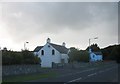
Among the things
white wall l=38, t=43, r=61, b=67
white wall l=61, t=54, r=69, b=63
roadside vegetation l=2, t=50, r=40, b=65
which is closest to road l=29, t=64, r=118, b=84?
roadside vegetation l=2, t=50, r=40, b=65

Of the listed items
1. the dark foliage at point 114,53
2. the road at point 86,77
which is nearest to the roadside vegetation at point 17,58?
the road at point 86,77

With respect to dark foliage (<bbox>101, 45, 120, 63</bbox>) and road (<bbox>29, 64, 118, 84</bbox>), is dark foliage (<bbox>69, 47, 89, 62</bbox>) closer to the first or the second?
dark foliage (<bbox>101, 45, 120, 63</bbox>)

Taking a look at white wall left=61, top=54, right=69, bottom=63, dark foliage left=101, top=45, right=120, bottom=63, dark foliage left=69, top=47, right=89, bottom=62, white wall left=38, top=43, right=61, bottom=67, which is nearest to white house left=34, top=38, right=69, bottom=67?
white wall left=38, top=43, right=61, bottom=67

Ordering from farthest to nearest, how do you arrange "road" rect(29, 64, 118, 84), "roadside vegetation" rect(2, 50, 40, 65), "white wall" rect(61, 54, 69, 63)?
"white wall" rect(61, 54, 69, 63), "roadside vegetation" rect(2, 50, 40, 65), "road" rect(29, 64, 118, 84)

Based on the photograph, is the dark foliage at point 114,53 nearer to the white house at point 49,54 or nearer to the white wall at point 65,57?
the white wall at point 65,57

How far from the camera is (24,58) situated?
40.0 m

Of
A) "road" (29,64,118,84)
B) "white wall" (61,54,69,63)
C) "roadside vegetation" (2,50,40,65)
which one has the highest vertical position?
"roadside vegetation" (2,50,40,65)

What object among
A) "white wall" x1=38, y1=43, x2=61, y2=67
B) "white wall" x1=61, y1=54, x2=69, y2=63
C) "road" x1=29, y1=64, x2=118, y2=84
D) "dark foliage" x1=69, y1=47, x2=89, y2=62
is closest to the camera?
"road" x1=29, y1=64, x2=118, y2=84

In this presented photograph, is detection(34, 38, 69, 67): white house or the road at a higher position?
detection(34, 38, 69, 67): white house

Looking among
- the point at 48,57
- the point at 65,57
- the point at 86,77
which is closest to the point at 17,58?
the point at 86,77

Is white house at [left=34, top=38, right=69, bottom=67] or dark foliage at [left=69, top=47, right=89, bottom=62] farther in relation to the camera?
white house at [left=34, top=38, right=69, bottom=67]

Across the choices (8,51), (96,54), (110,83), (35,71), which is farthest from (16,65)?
(96,54)

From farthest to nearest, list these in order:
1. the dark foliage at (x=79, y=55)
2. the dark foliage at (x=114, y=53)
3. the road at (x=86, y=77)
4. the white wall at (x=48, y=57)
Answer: the dark foliage at (x=114, y=53)
the white wall at (x=48, y=57)
the dark foliage at (x=79, y=55)
the road at (x=86, y=77)

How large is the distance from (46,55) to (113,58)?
4159 cm
